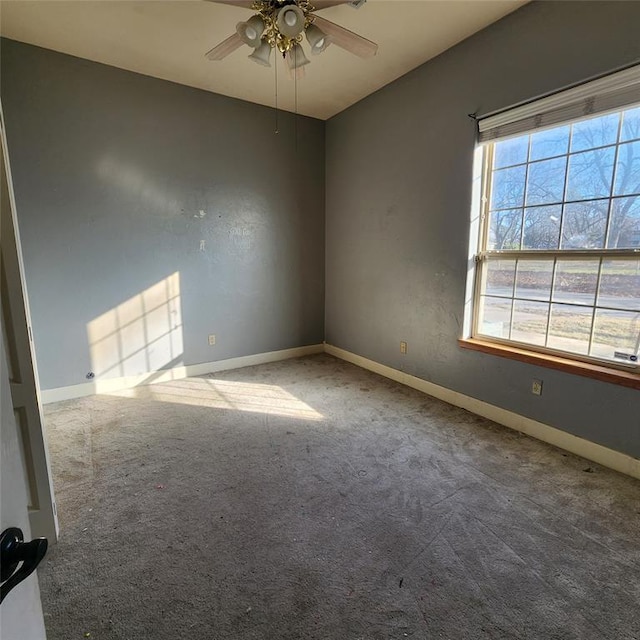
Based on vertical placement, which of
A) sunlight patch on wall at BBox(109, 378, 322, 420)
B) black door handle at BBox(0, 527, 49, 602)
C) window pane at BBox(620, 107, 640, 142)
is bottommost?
sunlight patch on wall at BBox(109, 378, 322, 420)

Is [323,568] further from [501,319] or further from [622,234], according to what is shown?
[622,234]

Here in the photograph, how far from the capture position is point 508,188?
8.99 feet

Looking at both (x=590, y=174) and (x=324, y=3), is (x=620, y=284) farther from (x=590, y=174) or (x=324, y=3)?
(x=324, y=3)

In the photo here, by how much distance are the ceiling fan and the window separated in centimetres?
129

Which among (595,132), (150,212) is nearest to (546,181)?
(595,132)

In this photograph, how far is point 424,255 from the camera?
3342 mm

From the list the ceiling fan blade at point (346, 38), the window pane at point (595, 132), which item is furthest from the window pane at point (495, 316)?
the ceiling fan blade at point (346, 38)

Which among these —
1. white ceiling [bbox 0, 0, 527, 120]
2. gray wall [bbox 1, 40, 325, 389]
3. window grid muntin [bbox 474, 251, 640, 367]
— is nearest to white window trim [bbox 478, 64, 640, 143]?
white ceiling [bbox 0, 0, 527, 120]

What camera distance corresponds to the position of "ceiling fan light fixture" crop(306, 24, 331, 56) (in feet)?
6.81

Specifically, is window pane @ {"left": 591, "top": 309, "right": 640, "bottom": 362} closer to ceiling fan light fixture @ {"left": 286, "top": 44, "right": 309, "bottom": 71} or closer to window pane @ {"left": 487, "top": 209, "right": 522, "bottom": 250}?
window pane @ {"left": 487, "top": 209, "right": 522, "bottom": 250}

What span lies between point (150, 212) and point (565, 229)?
11.8 feet

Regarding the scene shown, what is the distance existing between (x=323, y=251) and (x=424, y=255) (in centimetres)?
170

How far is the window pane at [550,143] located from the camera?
238cm

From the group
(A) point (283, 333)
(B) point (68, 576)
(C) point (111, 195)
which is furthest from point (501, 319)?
(C) point (111, 195)
